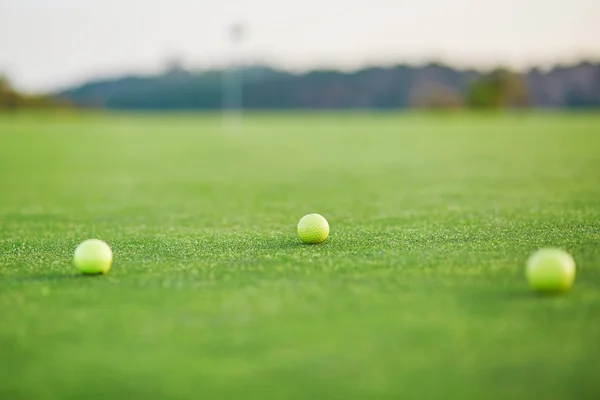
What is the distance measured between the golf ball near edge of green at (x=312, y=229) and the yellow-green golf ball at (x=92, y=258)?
180 centimetres

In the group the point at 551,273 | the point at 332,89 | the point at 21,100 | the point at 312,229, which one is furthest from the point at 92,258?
the point at 332,89

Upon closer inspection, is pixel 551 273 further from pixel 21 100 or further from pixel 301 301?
pixel 21 100

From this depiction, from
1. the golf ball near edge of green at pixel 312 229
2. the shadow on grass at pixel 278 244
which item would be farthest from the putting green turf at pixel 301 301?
the golf ball near edge of green at pixel 312 229

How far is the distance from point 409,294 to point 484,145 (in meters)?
19.0

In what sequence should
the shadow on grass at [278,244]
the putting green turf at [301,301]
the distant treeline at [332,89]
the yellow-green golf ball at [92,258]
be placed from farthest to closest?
the distant treeline at [332,89] → the shadow on grass at [278,244] → the yellow-green golf ball at [92,258] → the putting green turf at [301,301]

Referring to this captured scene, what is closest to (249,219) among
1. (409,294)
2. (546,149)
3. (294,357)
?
(409,294)

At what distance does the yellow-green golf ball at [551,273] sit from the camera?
3.96m

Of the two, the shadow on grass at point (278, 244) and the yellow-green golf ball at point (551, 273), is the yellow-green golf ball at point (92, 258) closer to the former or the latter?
the shadow on grass at point (278, 244)

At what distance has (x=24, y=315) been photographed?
13.0ft

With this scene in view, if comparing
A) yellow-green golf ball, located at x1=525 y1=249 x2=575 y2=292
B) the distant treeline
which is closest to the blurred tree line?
the distant treeline

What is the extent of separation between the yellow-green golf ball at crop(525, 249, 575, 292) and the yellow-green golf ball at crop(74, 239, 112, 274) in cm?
303

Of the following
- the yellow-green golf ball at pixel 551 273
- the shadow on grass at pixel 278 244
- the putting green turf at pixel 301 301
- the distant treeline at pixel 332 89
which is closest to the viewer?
the putting green turf at pixel 301 301

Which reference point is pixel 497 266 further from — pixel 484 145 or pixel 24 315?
pixel 484 145

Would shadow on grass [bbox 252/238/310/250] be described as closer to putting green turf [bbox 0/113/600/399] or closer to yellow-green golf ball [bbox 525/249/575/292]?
putting green turf [bbox 0/113/600/399]
